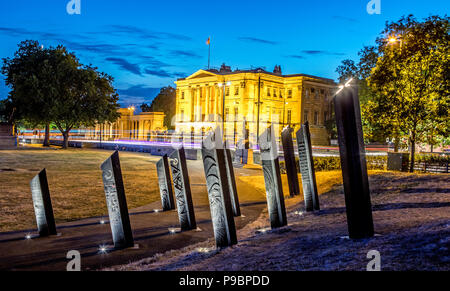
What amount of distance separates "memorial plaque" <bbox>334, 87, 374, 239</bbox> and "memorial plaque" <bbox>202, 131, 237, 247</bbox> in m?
2.14

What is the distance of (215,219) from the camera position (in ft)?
25.4

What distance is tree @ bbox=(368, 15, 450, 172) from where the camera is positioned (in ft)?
66.3

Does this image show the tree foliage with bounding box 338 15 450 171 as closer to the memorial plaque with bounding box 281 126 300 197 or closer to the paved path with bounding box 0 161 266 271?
the memorial plaque with bounding box 281 126 300 197

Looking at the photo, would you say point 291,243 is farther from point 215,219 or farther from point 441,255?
point 441,255

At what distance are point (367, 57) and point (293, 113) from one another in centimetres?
5612

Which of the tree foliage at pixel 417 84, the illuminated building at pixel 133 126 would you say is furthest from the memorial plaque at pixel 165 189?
the illuminated building at pixel 133 126

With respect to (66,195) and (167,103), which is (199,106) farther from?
(66,195)

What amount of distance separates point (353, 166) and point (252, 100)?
265ft

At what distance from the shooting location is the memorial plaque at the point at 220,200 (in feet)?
25.0

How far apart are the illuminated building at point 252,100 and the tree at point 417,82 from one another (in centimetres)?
6048

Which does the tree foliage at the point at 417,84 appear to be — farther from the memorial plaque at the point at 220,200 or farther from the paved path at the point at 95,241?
the memorial plaque at the point at 220,200

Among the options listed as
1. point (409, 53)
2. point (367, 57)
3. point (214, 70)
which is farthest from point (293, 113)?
point (409, 53)

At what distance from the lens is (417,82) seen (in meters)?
20.4

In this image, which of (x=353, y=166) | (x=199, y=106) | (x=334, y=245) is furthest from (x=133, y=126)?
(x=334, y=245)
